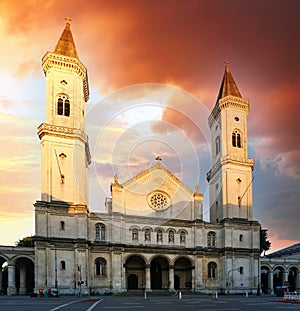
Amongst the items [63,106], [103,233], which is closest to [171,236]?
[103,233]

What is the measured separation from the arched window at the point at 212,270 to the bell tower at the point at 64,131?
2171 centimetres

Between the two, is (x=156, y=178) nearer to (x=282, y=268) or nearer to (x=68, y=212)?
(x=68, y=212)

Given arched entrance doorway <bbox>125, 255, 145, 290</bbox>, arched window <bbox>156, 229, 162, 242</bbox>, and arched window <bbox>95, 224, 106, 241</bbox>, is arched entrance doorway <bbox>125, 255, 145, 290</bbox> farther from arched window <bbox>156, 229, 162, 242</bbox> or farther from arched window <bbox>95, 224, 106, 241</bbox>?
arched window <bbox>95, 224, 106, 241</bbox>

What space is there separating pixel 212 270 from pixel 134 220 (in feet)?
48.3

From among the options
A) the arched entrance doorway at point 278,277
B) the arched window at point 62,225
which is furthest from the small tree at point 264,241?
the arched window at point 62,225

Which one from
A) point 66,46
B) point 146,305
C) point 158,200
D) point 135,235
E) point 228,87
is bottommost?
point 146,305

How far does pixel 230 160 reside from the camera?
223ft

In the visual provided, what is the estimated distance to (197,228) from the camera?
64688mm

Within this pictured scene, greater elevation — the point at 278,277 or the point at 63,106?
the point at 63,106

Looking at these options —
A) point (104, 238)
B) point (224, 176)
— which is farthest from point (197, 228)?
point (104, 238)

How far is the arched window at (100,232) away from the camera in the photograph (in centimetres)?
5956

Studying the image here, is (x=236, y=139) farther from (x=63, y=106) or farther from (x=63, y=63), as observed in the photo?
(x=63, y=63)

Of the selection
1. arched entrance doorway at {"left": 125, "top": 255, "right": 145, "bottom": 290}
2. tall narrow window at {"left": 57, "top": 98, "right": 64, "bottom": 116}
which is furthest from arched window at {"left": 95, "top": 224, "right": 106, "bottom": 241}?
tall narrow window at {"left": 57, "top": 98, "right": 64, "bottom": 116}

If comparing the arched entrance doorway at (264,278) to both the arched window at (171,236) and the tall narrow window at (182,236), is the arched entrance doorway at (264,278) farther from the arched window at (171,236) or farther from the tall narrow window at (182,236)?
the arched window at (171,236)
